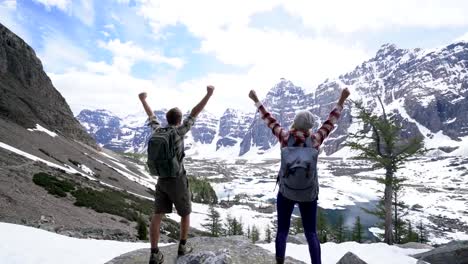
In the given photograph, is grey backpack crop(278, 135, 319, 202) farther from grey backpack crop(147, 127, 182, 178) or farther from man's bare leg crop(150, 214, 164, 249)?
man's bare leg crop(150, 214, 164, 249)

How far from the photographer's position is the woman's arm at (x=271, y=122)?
5.62 m

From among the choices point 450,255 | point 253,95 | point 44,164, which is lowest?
point 450,255

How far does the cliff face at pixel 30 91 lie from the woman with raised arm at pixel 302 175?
7183 centimetres

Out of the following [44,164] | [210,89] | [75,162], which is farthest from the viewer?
[75,162]

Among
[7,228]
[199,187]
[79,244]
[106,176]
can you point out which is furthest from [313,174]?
[199,187]

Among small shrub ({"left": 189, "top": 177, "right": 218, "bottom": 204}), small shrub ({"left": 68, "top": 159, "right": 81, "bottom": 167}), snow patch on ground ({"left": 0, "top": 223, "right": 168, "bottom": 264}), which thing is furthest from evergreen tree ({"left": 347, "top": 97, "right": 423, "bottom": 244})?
small shrub ({"left": 189, "top": 177, "right": 218, "bottom": 204})

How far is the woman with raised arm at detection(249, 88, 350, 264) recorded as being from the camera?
5172mm

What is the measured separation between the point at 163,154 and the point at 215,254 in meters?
2.29

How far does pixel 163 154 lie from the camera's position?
5.59 metres

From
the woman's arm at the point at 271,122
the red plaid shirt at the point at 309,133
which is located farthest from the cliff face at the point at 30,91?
the red plaid shirt at the point at 309,133

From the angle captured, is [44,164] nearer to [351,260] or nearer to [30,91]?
[351,260]

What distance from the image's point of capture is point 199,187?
397 ft

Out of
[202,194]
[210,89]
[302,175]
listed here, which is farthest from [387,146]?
[202,194]

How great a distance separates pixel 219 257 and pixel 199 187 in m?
117
